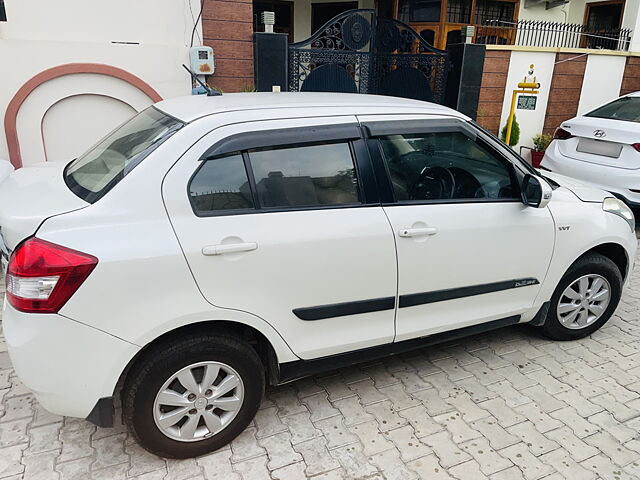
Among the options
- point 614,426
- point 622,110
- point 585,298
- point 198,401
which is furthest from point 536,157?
point 198,401

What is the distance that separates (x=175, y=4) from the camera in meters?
5.87

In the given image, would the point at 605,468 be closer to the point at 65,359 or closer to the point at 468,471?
the point at 468,471

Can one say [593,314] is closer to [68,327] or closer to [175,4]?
[68,327]

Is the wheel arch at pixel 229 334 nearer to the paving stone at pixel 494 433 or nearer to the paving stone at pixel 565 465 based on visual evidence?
the paving stone at pixel 494 433

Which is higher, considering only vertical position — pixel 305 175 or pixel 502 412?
pixel 305 175

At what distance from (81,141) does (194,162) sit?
4.39 m

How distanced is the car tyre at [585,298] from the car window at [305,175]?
1.79m

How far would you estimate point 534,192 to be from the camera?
2.99 metres

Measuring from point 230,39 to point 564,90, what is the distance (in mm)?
5932

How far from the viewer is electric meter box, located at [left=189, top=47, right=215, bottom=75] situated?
5.95 m

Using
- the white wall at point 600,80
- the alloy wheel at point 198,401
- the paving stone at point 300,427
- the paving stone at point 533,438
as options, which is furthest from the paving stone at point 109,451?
the white wall at point 600,80

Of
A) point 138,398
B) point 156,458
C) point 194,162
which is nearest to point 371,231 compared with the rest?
point 194,162

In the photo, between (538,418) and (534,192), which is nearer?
(538,418)

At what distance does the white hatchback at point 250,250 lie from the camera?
2119 mm
